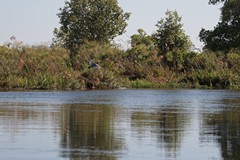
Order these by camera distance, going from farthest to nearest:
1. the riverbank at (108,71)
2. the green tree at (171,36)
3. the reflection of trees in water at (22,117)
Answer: the green tree at (171,36)
the riverbank at (108,71)
the reflection of trees in water at (22,117)

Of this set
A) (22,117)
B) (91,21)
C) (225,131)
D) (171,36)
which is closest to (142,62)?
(171,36)

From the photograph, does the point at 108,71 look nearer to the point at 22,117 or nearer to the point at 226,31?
the point at 226,31

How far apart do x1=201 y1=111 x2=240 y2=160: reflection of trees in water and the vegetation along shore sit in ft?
76.7

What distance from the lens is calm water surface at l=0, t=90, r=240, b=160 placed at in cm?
1416

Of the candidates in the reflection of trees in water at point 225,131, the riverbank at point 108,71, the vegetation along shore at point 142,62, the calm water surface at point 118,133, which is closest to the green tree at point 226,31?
the vegetation along shore at point 142,62

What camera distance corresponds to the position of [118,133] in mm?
17656

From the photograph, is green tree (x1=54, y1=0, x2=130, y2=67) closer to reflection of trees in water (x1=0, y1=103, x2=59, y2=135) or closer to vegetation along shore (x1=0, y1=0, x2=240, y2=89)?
vegetation along shore (x1=0, y1=0, x2=240, y2=89)

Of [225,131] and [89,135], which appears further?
[225,131]

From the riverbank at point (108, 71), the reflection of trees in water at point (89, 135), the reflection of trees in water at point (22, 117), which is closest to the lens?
the reflection of trees in water at point (89, 135)

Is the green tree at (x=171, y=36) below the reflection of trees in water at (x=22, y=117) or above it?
above

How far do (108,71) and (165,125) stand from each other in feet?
96.0

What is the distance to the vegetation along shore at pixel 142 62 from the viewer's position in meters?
47.1

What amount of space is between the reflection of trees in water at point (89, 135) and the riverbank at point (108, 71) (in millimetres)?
21362

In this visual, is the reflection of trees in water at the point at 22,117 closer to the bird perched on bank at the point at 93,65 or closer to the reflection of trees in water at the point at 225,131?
the reflection of trees in water at the point at 225,131
